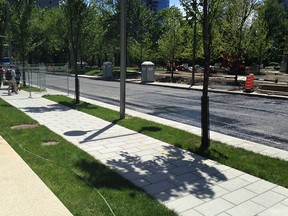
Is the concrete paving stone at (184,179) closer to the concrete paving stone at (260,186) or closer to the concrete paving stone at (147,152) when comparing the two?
the concrete paving stone at (260,186)

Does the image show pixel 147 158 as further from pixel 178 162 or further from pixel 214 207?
pixel 214 207

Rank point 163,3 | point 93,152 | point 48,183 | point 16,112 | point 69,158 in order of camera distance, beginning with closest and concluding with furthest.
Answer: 1. point 48,183
2. point 69,158
3. point 93,152
4. point 16,112
5. point 163,3

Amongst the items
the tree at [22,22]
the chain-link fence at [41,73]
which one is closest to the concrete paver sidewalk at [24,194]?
the chain-link fence at [41,73]

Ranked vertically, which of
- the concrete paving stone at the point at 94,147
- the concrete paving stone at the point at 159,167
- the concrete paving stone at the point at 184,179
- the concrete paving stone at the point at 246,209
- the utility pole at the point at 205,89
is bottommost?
the concrete paving stone at the point at 246,209

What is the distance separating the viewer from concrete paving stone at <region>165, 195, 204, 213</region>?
4641 millimetres

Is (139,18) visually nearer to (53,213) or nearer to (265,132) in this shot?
(265,132)

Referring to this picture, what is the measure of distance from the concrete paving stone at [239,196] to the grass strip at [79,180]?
1070 mm

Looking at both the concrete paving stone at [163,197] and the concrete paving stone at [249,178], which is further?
the concrete paving stone at [249,178]

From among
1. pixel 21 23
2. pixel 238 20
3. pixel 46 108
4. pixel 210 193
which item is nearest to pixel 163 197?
pixel 210 193

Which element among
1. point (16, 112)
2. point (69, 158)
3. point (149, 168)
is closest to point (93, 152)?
point (69, 158)

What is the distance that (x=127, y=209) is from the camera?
177 inches

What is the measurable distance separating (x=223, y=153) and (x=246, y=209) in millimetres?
2785

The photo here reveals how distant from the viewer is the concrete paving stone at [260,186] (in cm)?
532

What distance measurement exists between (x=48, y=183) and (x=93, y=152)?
6.79ft
